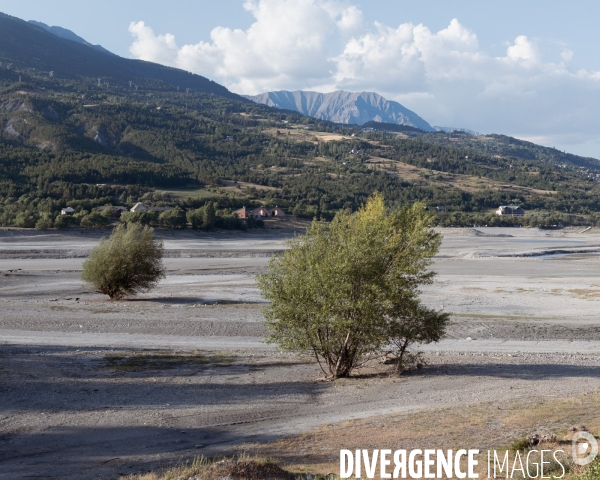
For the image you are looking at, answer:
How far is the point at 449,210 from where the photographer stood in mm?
127312

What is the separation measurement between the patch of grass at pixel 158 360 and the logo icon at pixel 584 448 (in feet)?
41.4

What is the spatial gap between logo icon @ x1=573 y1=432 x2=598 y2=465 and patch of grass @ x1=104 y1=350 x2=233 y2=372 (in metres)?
12.6

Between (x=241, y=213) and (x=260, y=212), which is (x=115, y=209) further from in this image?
(x=260, y=212)

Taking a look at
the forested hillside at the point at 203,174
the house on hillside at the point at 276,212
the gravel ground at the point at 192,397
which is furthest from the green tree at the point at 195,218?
the gravel ground at the point at 192,397

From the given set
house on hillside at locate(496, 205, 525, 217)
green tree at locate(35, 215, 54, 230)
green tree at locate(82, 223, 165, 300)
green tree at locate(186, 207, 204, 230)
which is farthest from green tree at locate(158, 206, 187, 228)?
house on hillside at locate(496, 205, 525, 217)

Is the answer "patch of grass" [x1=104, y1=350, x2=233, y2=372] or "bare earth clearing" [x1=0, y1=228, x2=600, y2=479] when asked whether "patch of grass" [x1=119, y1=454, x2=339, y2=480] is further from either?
"patch of grass" [x1=104, y1=350, x2=233, y2=372]

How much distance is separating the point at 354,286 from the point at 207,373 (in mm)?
5462

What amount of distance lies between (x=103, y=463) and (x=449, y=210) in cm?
12221

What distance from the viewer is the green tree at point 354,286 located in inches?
688

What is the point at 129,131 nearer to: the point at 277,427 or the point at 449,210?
the point at 449,210

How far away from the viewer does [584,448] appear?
976 centimetres

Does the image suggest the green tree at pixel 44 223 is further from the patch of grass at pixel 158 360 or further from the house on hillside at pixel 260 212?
the patch of grass at pixel 158 360

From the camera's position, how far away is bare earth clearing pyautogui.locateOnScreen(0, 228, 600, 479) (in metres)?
12.5

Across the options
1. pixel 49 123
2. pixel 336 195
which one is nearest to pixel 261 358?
pixel 336 195
